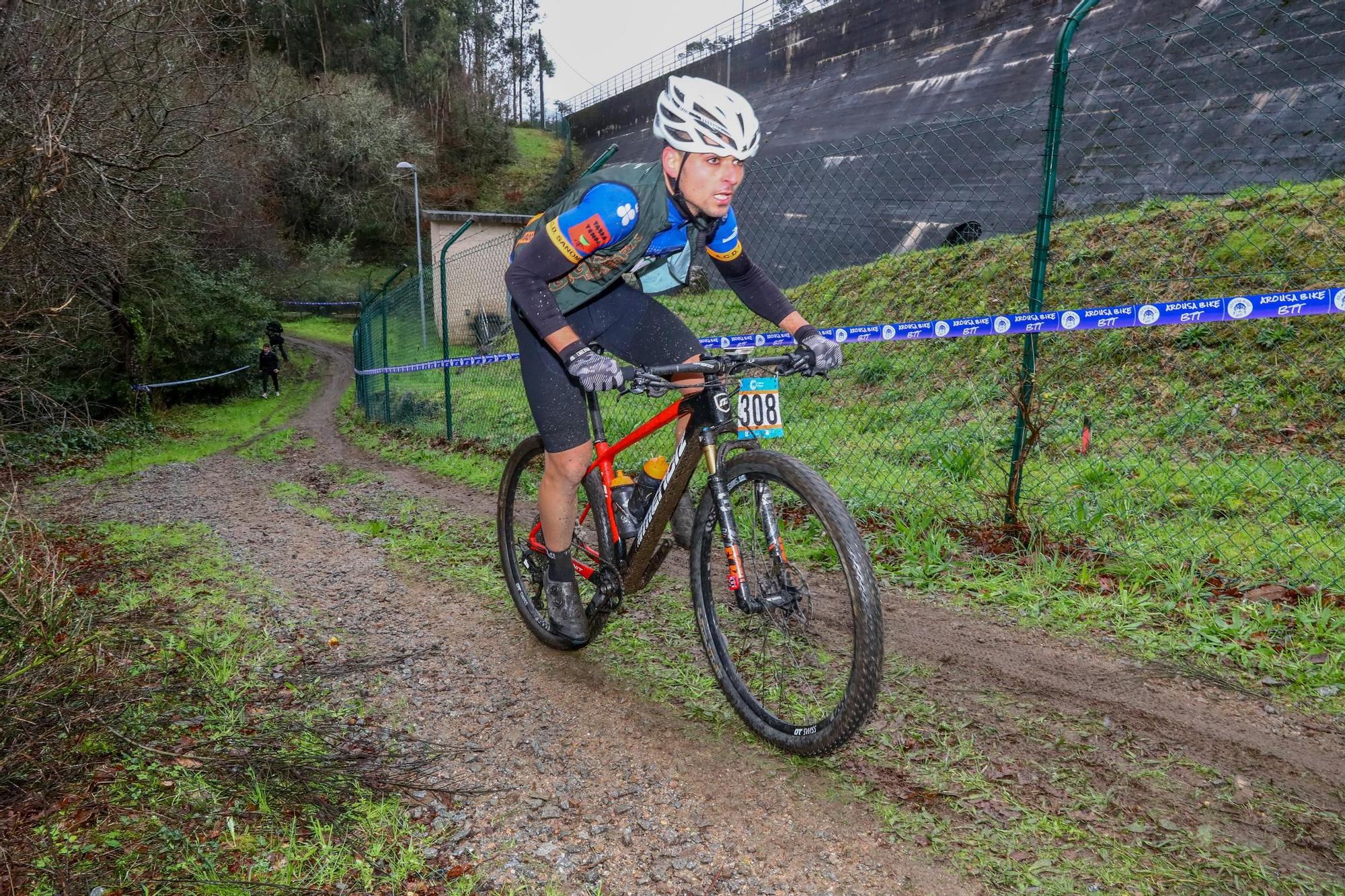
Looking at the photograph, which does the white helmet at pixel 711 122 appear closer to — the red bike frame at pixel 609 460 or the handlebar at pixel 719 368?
the handlebar at pixel 719 368

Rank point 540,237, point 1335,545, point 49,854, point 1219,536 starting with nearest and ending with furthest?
point 49,854 < point 540,237 < point 1335,545 < point 1219,536

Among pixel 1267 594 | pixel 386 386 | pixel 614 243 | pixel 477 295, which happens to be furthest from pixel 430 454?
pixel 1267 594

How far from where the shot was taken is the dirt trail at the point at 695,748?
7.15 ft

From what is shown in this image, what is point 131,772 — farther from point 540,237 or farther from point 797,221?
point 797,221

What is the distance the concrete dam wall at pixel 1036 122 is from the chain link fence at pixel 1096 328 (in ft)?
0.26

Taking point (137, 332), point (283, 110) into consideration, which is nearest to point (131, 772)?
point (283, 110)

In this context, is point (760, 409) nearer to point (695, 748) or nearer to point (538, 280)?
point (538, 280)

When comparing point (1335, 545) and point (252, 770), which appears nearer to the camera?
point (252, 770)

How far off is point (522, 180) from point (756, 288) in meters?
51.2

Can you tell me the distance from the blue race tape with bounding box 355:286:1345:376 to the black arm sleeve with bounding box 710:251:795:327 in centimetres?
88

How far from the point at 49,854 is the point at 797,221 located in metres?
14.3

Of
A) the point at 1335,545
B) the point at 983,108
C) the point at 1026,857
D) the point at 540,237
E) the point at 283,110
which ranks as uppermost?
→ the point at 983,108

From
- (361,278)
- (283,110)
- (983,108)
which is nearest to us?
(283,110)

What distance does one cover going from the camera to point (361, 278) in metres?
41.7
